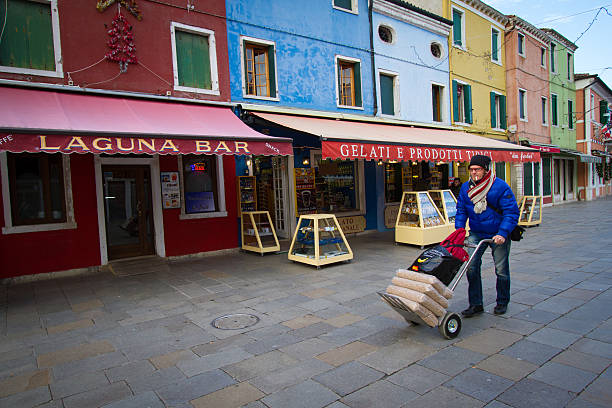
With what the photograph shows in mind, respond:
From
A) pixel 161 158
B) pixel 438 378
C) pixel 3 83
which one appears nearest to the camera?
pixel 438 378

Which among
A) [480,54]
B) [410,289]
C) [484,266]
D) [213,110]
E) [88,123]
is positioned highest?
[480,54]

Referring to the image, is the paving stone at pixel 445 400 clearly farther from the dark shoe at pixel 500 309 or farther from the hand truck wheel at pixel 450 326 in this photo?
the dark shoe at pixel 500 309

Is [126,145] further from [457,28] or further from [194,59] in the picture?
[457,28]

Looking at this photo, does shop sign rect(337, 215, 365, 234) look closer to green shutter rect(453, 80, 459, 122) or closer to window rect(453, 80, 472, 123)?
green shutter rect(453, 80, 459, 122)

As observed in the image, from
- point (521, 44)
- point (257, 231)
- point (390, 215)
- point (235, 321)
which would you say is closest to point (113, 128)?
point (235, 321)

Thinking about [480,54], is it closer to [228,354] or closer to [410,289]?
[410,289]

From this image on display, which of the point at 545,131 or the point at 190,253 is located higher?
the point at 545,131

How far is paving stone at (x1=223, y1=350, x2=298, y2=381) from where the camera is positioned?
130 inches

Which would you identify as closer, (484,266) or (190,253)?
(484,266)

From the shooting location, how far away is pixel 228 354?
371 cm

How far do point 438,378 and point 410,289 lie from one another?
858 millimetres

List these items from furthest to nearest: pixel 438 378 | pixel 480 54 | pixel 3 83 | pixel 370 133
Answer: pixel 480 54
pixel 370 133
pixel 3 83
pixel 438 378

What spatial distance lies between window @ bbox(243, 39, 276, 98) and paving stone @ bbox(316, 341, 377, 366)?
740cm

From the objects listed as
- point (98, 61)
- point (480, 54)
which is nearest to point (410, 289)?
point (98, 61)
